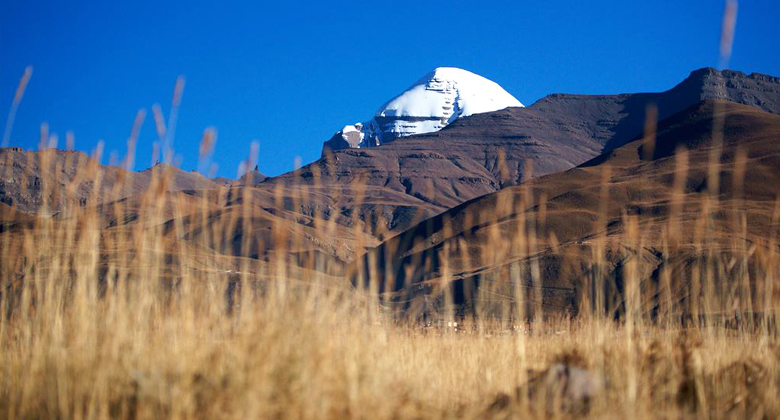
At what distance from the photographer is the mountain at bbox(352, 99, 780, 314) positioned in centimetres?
4044

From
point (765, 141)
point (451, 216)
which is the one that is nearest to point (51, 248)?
point (451, 216)

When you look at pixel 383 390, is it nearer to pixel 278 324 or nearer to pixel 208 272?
pixel 278 324

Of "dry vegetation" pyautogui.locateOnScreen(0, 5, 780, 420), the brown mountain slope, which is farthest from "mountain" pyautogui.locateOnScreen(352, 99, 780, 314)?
the brown mountain slope

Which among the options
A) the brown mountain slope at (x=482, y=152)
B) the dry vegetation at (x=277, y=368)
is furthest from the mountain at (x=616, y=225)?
the brown mountain slope at (x=482, y=152)

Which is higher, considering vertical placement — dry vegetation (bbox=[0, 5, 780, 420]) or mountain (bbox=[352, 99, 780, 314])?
mountain (bbox=[352, 99, 780, 314])

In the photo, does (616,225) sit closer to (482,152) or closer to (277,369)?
(277,369)

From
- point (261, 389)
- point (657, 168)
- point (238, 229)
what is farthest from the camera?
point (238, 229)

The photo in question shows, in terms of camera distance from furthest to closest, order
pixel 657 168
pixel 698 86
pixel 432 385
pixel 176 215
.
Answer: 1. pixel 698 86
2. pixel 657 168
3. pixel 176 215
4. pixel 432 385

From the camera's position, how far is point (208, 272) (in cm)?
619

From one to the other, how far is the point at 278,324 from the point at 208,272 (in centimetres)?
190

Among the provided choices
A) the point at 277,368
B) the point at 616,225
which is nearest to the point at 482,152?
the point at 616,225

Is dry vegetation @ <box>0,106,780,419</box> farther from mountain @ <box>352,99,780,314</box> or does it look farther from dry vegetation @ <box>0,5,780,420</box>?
mountain @ <box>352,99,780,314</box>

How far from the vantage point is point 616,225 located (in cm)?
6069

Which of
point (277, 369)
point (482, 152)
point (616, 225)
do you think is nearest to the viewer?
point (277, 369)
